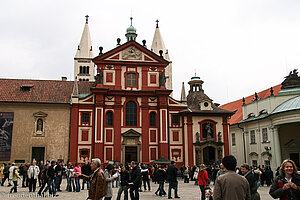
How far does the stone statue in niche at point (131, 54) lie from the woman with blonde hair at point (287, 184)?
29971 millimetres

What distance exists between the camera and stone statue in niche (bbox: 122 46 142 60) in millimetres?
34688

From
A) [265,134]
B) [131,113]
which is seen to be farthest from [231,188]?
[265,134]

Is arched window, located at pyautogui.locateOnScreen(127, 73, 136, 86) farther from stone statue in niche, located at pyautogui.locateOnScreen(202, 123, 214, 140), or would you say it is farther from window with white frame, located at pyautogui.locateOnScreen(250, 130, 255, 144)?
window with white frame, located at pyautogui.locateOnScreen(250, 130, 255, 144)

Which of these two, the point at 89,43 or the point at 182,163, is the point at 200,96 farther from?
the point at 89,43

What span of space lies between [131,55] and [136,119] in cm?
767

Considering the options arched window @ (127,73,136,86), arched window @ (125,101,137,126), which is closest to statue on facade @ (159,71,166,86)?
arched window @ (127,73,136,86)

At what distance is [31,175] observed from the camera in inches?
635

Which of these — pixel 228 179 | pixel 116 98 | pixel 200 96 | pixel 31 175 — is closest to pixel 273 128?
pixel 200 96

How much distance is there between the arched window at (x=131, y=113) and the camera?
3350cm

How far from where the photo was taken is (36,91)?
34188 mm

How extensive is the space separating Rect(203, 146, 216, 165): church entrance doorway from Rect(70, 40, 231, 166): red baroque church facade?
0.12 metres

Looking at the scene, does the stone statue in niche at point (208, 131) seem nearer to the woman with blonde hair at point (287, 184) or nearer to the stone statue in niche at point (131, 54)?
the stone statue in niche at point (131, 54)

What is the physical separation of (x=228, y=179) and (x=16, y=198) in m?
12.1

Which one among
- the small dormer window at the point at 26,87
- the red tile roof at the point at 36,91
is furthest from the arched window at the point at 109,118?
the small dormer window at the point at 26,87
